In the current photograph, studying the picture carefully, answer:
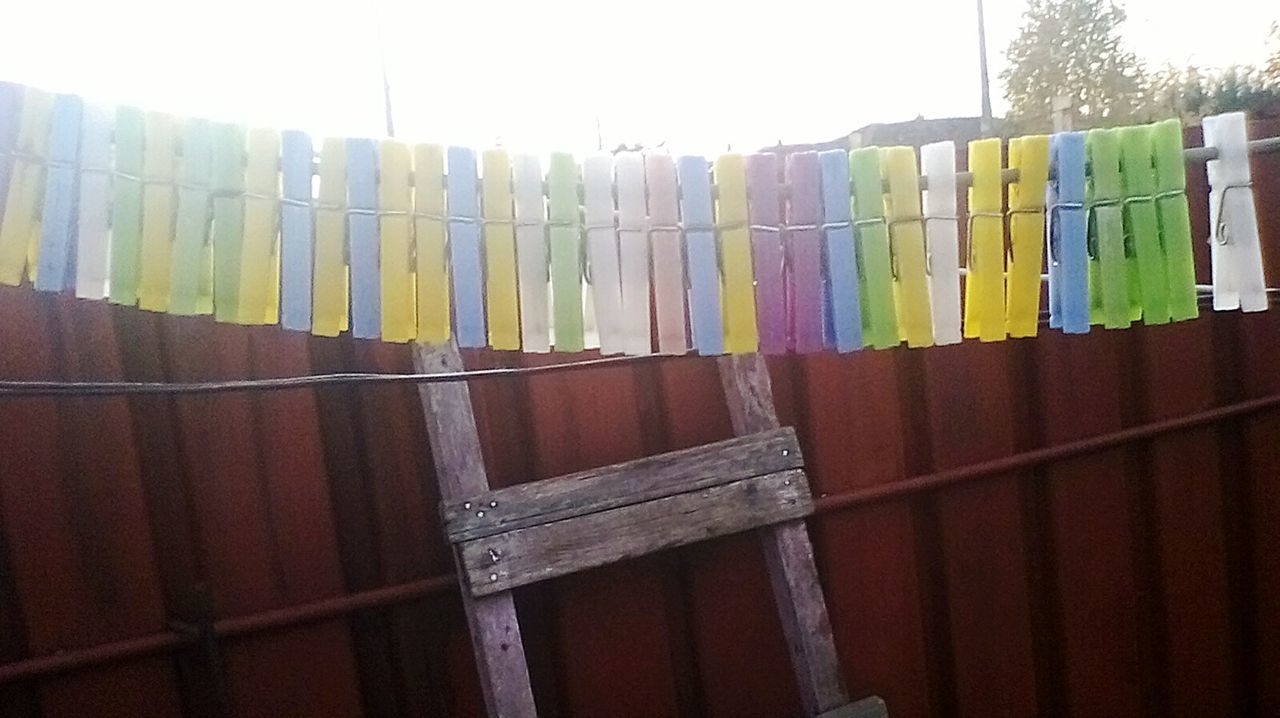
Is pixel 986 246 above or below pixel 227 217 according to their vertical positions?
below

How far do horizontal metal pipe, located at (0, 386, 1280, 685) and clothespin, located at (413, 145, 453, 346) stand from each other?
59 centimetres

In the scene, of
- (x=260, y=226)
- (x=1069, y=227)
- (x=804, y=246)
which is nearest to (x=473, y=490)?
(x=260, y=226)

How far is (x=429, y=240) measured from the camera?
1.31 meters

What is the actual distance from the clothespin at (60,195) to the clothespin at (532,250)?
1.72 feet

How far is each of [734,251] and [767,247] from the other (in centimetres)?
5

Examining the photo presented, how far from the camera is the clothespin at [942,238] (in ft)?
4.74

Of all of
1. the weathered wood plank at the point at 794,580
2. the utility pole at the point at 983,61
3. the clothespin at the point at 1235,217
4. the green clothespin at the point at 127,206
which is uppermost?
the utility pole at the point at 983,61

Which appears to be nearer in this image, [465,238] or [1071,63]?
[465,238]

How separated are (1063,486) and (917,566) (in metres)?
0.45

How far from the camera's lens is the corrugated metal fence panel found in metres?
1.54

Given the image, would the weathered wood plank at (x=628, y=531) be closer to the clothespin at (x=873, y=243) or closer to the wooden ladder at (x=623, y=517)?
the wooden ladder at (x=623, y=517)

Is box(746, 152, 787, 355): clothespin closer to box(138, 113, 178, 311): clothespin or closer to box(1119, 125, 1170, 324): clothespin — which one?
box(1119, 125, 1170, 324): clothespin

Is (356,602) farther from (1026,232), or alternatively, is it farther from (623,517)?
(1026,232)

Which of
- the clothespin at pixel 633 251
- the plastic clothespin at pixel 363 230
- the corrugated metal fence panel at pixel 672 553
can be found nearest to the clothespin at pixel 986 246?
the clothespin at pixel 633 251
